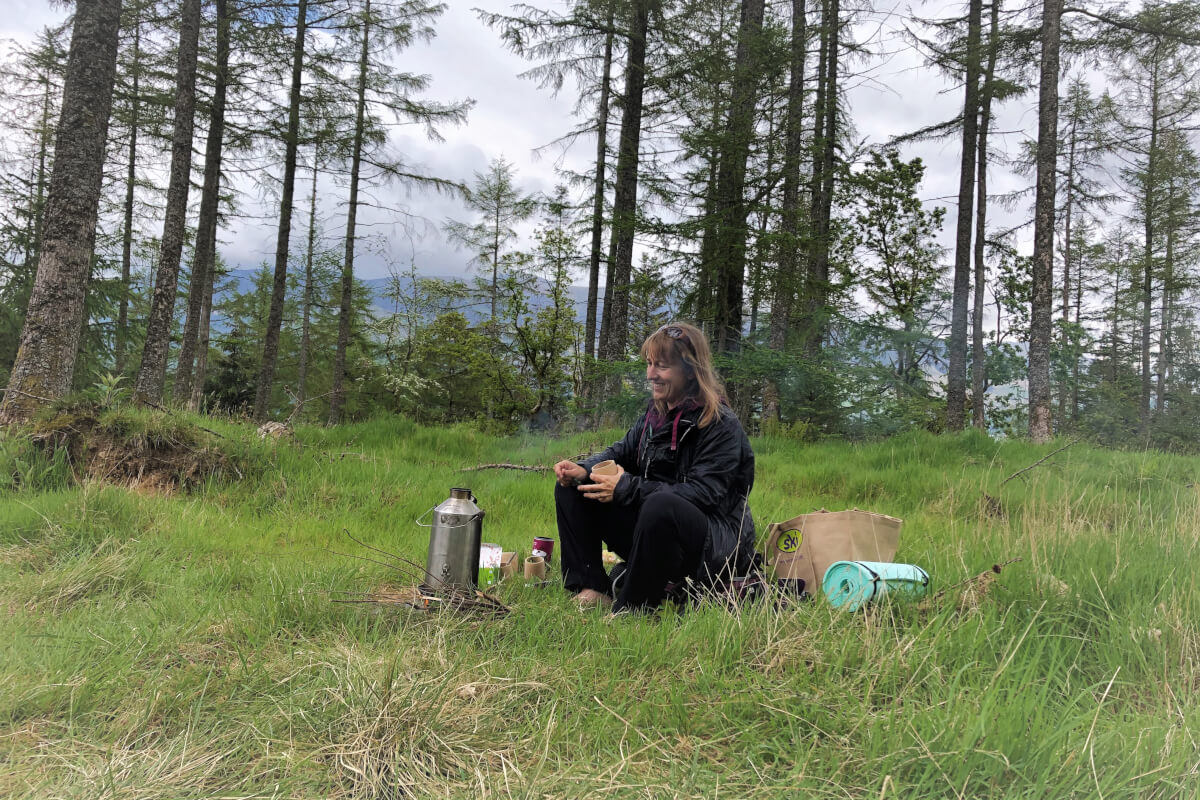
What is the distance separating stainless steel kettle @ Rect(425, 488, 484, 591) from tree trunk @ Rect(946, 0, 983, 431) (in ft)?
42.5

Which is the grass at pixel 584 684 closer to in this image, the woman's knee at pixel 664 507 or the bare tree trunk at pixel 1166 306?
the woman's knee at pixel 664 507

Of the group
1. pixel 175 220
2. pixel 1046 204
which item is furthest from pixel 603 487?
pixel 1046 204

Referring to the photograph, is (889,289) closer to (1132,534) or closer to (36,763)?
(1132,534)

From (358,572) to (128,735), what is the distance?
143 cm

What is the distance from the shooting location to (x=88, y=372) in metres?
12.0

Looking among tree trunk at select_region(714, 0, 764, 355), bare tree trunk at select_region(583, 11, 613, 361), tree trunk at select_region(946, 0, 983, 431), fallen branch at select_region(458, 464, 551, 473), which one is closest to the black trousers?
fallen branch at select_region(458, 464, 551, 473)

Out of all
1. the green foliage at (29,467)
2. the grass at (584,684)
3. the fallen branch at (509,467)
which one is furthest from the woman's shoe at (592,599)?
the green foliage at (29,467)

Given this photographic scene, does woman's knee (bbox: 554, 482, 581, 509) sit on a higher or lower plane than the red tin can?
higher

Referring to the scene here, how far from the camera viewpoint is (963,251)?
13.4 m

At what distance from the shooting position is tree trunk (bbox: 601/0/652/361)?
10578 mm

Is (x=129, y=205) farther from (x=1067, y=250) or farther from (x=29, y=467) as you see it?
(x=1067, y=250)

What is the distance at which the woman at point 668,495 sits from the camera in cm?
A: 268

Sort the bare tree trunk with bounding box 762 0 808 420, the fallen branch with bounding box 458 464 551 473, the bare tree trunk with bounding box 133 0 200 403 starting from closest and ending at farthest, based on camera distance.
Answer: the fallen branch with bounding box 458 464 551 473, the bare tree trunk with bounding box 762 0 808 420, the bare tree trunk with bounding box 133 0 200 403

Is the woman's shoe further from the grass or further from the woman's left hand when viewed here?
the woman's left hand
